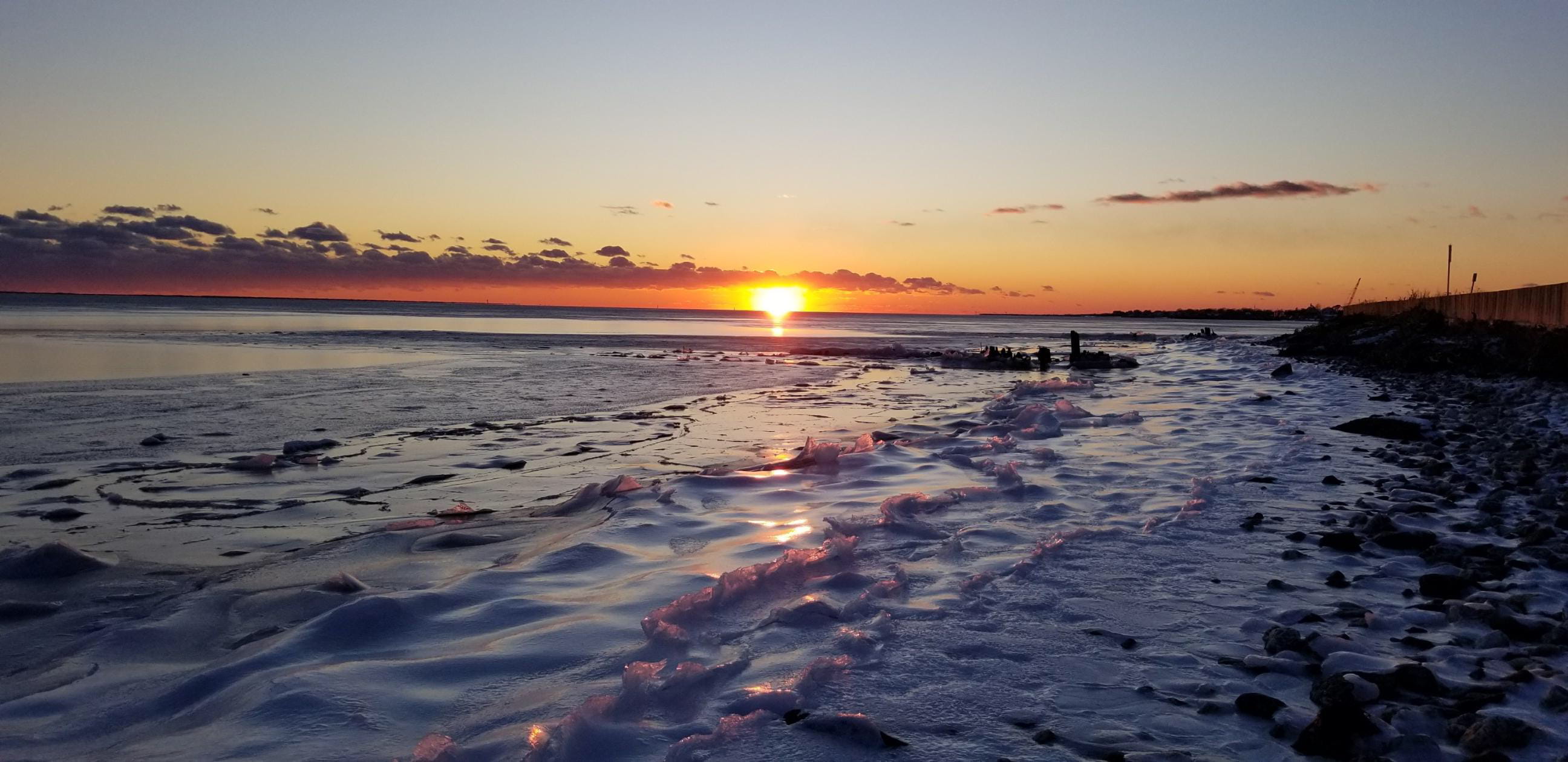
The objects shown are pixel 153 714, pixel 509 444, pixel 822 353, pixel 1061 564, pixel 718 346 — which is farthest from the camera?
A: pixel 718 346

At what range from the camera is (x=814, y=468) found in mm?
7262

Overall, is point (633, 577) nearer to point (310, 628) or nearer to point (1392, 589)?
point (310, 628)

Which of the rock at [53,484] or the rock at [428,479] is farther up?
the rock at [428,479]

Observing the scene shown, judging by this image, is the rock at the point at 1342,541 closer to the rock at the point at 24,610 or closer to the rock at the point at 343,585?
the rock at the point at 343,585

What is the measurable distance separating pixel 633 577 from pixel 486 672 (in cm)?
124

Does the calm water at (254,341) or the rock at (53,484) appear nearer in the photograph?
the rock at (53,484)

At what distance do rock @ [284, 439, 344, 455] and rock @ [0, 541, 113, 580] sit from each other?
3285 millimetres

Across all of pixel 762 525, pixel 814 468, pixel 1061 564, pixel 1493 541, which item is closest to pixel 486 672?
pixel 762 525

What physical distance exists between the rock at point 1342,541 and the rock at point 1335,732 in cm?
238

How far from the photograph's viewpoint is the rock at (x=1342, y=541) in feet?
14.3

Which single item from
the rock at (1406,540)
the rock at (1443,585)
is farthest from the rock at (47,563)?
the rock at (1406,540)

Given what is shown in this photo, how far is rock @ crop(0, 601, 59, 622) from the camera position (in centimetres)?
372

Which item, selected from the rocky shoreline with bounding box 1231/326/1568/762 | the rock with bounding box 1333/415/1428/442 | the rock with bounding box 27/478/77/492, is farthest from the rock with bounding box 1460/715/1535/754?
the rock with bounding box 27/478/77/492

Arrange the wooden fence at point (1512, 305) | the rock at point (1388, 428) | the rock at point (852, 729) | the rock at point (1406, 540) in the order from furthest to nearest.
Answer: the wooden fence at point (1512, 305)
the rock at point (1388, 428)
the rock at point (1406, 540)
the rock at point (852, 729)
